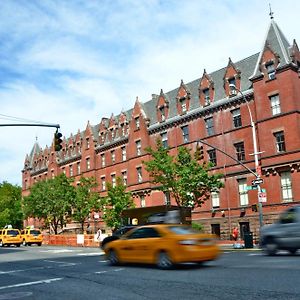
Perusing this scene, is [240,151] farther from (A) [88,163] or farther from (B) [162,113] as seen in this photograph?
(A) [88,163]

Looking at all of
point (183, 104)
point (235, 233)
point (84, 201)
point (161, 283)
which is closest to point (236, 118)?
point (183, 104)

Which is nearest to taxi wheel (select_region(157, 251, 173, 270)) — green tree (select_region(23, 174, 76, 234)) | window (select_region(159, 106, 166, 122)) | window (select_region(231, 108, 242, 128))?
window (select_region(231, 108, 242, 128))

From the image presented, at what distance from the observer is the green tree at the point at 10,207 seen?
8544cm

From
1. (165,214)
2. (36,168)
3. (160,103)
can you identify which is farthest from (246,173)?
(36,168)

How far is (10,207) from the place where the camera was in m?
92.1

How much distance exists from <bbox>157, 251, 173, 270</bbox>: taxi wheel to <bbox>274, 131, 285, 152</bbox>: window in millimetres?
24652

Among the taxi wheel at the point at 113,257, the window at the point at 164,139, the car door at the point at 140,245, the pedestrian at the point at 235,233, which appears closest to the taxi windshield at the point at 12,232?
the window at the point at 164,139

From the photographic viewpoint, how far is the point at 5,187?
103 m

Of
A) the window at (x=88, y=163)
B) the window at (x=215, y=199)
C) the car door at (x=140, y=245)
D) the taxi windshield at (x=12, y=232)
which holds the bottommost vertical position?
the car door at (x=140, y=245)

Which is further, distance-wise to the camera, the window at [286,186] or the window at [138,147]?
the window at [138,147]

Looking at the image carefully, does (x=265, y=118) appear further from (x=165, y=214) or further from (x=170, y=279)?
(x=170, y=279)

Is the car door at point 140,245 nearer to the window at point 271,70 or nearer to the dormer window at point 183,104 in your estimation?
the window at point 271,70

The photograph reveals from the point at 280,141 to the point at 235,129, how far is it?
4994 millimetres

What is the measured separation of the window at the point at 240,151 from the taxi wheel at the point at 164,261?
2675 cm
